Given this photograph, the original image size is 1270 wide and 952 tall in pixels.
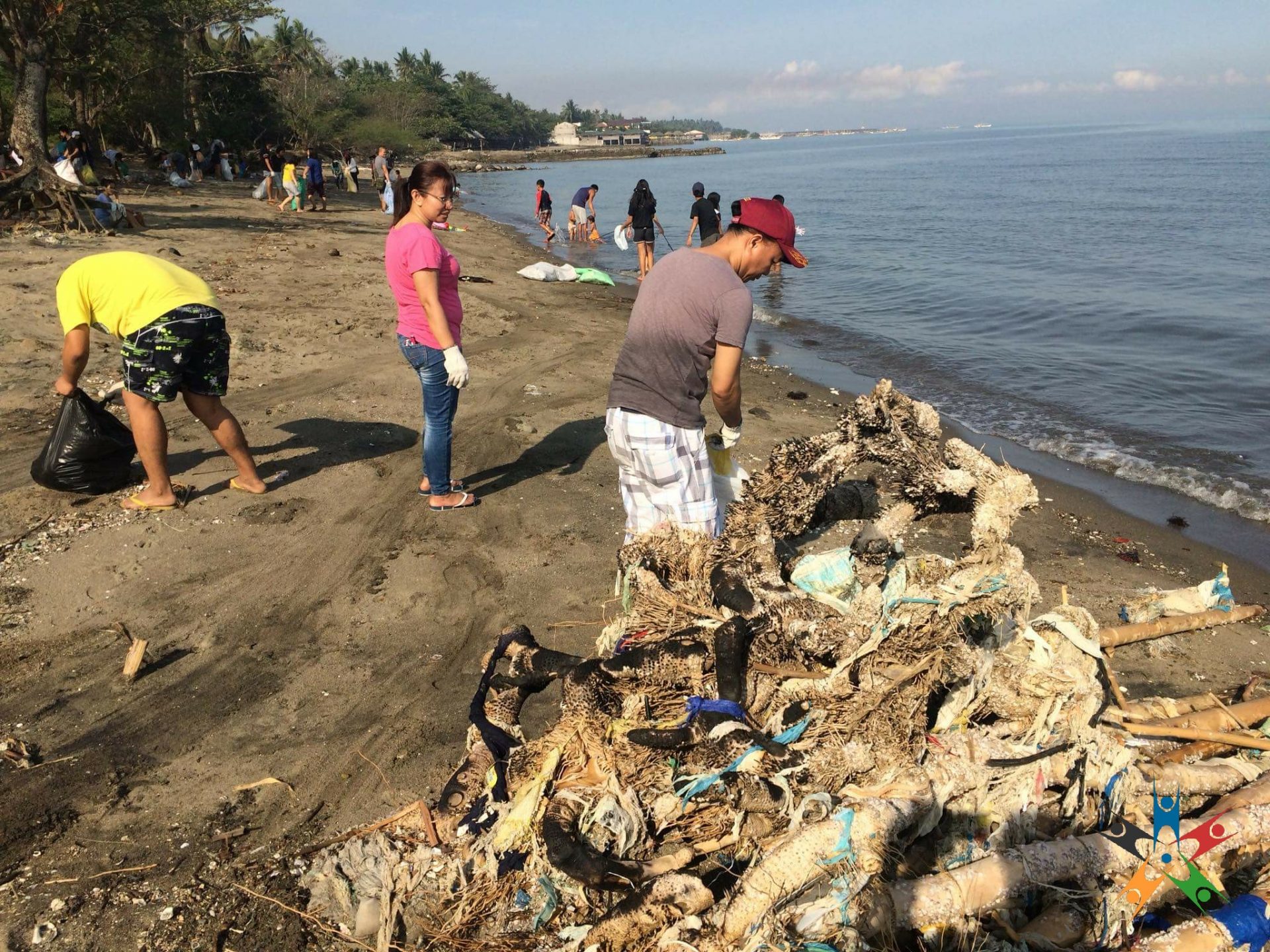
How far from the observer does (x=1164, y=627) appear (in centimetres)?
389

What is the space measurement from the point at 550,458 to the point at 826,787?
14.6ft

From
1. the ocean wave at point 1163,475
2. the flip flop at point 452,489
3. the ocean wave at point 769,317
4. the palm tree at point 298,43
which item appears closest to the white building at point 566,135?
the palm tree at point 298,43

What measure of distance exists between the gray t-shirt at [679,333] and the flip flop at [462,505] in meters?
2.40

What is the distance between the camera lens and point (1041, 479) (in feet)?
23.7

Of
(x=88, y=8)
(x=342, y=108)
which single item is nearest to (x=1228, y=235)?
(x=88, y=8)

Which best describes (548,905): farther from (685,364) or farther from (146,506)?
(146,506)

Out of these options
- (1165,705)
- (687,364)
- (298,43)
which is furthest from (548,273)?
(298,43)

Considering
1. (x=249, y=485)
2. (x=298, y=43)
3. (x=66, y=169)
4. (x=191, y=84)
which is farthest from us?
(x=298, y=43)

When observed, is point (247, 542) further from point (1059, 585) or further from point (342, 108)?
point (342, 108)

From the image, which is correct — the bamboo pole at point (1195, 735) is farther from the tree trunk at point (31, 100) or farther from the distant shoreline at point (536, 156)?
the distant shoreline at point (536, 156)

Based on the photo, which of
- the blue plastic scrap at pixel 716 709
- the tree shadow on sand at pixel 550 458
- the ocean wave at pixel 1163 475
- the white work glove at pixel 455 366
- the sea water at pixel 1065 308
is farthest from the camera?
the sea water at pixel 1065 308

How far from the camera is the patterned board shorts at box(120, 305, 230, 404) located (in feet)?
14.8

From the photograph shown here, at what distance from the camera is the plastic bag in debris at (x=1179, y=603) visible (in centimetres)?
384

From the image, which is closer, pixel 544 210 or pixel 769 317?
pixel 769 317
